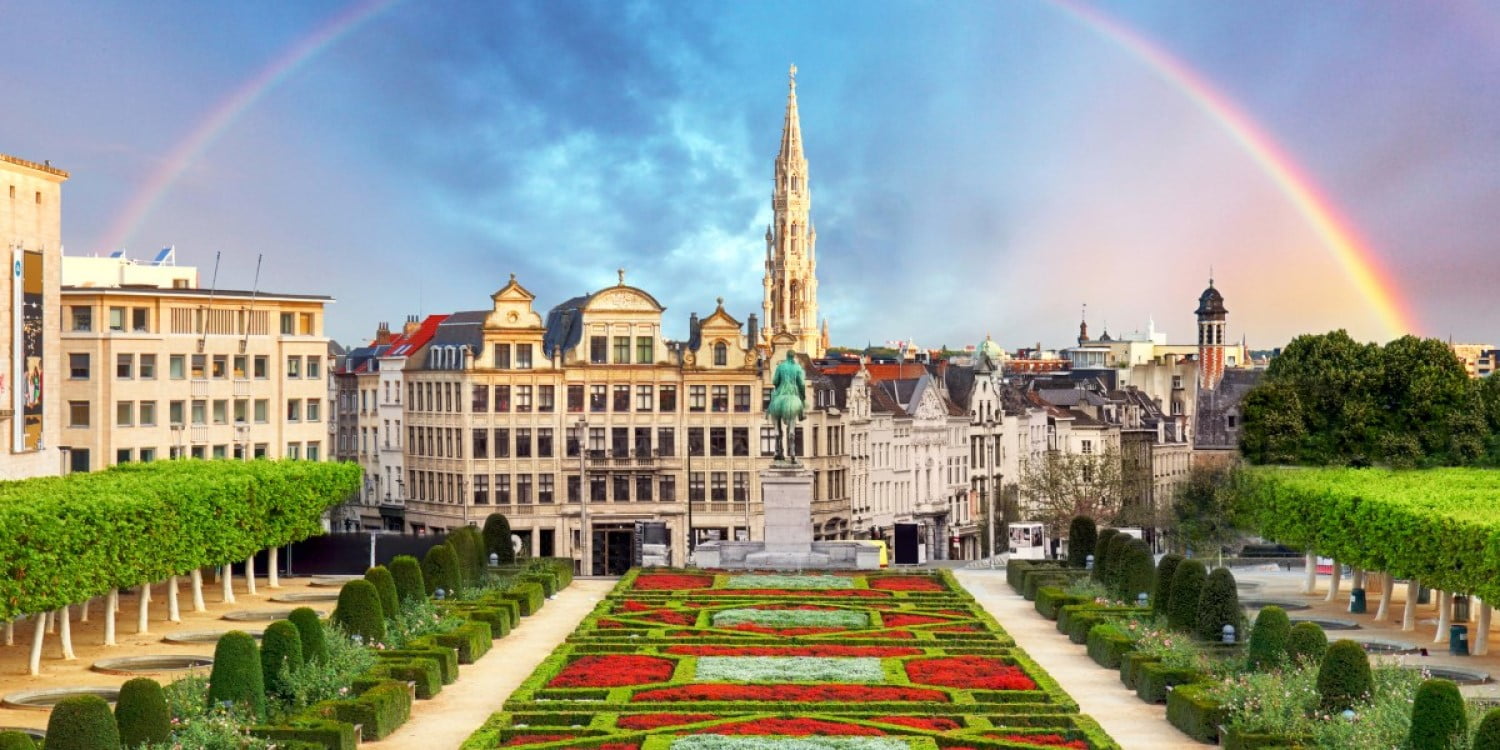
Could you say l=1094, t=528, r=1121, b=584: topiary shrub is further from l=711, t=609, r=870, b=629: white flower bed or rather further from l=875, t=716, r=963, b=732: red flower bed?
l=875, t=716, r=963, b=732: red flower bed

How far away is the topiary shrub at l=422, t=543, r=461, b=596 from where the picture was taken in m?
73.8

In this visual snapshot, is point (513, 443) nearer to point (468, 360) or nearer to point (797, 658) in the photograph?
point (468, 360)

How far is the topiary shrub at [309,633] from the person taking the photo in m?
51.3

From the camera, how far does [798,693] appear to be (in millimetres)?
52469

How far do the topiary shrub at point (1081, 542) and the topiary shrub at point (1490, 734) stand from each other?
167ft

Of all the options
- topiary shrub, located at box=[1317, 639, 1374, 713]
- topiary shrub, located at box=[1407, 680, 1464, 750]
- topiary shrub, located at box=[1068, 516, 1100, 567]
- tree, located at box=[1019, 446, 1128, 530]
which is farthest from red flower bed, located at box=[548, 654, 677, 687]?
tree, located at box=[1019, 446, 1128, 530]

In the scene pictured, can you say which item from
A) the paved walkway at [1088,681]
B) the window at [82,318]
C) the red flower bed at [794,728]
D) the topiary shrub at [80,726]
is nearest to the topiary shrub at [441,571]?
the paved walkway at [1088,681]

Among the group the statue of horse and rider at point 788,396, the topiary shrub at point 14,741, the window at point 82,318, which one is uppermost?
the window at point 82,318

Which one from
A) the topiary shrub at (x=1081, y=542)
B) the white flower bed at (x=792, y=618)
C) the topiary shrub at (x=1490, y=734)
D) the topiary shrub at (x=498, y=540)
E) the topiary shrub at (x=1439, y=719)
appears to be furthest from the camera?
the topiary shrub at (x=498, y=540)

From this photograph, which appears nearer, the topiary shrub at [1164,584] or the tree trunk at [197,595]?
the topiary shrub at [1164,584]

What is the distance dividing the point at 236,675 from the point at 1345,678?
2338cm

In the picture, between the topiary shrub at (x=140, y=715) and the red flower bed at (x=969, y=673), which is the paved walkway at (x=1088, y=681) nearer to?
the red flower bed at (x=969, y=673)

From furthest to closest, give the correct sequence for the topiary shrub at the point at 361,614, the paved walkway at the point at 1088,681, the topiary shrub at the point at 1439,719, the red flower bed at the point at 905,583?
the red flower bed at the point at 905,583
the topiary shrub at the point at 361,614
the paved walkway at the point at 1088,681
the topiary shrub at the point at 1439,719

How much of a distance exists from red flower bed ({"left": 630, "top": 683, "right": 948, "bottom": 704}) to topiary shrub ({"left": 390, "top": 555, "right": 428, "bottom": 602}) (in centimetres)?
1598
